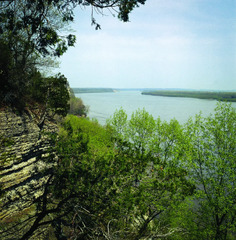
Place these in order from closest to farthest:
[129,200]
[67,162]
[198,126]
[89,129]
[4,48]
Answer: [129,200], [67,162], [4,48], [198,126], [89,129]

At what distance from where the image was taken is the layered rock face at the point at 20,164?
11.1m

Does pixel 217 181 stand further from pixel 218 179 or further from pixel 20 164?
pixel 20 164

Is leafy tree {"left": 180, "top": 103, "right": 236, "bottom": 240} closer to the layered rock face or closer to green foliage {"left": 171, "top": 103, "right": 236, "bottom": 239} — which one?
green foliage {"left": 171, "top": 103, "right": 236, "bottom": 239}

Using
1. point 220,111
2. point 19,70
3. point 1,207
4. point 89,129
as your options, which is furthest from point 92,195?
point 89,129

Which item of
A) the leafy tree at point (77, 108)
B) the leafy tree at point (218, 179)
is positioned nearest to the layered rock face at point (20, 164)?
the leafy tree at point (218, 179)

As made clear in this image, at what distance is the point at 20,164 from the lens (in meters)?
12.5

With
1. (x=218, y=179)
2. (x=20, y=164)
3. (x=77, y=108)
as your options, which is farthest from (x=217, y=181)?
(x=77, y=108)

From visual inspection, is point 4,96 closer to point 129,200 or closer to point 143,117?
point 129,200

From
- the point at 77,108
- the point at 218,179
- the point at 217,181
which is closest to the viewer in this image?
the point at 217,181

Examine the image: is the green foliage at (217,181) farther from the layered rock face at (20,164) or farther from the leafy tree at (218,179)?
the layered rock face at (20,164)

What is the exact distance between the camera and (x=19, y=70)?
14352mm

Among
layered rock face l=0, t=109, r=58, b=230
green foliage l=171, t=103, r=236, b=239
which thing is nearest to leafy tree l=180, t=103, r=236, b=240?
green foliage l=171, t=103, r=236, b=239

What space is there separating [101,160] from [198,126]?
47.6 feet

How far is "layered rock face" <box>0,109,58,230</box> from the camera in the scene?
1112 centimetres
